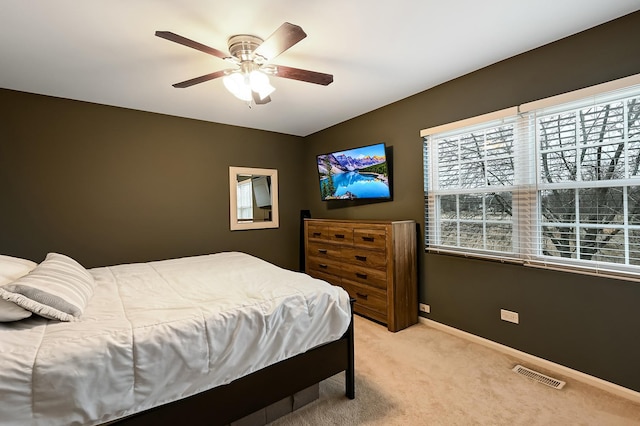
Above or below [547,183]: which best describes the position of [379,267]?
below

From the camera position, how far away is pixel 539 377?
2.12 meters

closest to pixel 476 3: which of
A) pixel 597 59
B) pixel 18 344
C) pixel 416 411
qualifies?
pixel 597 59

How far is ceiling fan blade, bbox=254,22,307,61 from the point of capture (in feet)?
5.13

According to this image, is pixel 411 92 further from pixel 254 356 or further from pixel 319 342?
pixel 254 356

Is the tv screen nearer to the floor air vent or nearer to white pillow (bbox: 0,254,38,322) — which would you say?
the floor air vent

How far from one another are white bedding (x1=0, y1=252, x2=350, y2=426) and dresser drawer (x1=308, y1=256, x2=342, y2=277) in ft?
5.02

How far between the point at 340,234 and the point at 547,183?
2056 millimetres

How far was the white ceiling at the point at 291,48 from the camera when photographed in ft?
5.78

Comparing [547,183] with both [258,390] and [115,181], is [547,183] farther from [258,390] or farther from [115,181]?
[115,181]

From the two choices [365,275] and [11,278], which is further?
[365,275]

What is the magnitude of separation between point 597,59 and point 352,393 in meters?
2.85

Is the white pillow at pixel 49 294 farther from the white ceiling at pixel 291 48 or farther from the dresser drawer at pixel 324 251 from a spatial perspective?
the dresser drawer at pixel 324 251

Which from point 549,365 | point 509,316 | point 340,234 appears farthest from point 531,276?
point 340,234

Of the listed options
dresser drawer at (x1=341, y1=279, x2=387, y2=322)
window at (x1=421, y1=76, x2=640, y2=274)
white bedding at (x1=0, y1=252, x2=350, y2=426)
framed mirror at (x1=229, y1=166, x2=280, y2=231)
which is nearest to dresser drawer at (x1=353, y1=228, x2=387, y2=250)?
dresser drawer at (x1=341, y1=279, x2=387, y2=322)
